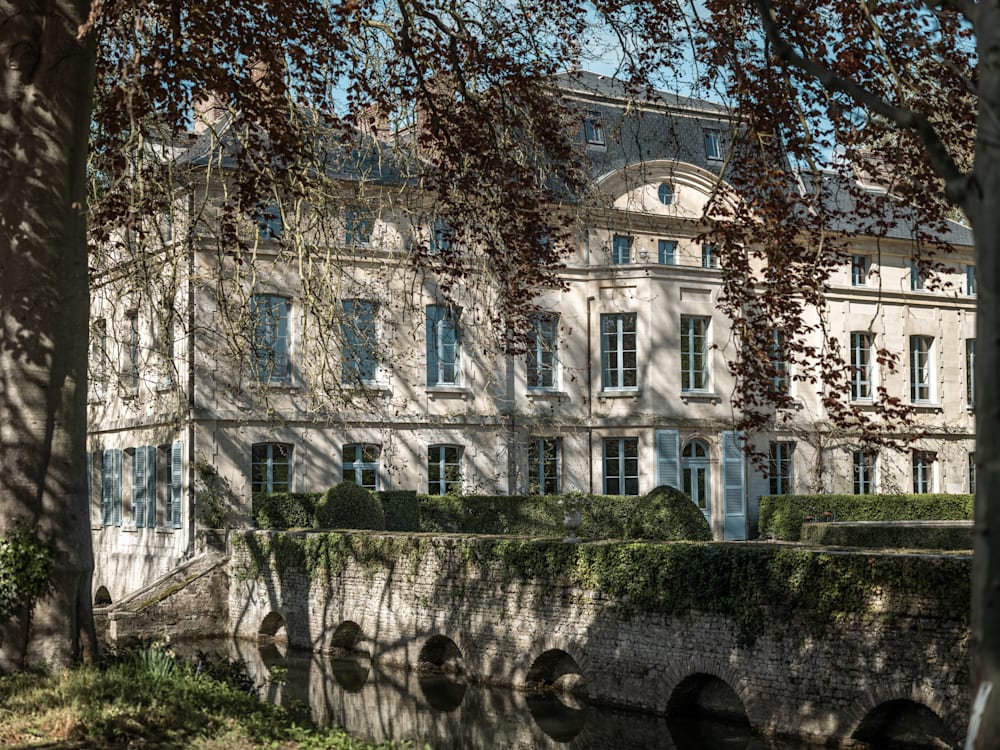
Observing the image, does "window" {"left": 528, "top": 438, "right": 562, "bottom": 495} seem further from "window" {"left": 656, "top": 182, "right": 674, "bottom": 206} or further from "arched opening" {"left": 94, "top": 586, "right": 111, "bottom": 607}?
"arched opening" {"left": 94, "top": 586, "right": 111, "bottom": 607}

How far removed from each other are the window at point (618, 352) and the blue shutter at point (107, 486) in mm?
10659

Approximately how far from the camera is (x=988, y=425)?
4.24 meters

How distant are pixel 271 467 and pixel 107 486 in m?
4.69

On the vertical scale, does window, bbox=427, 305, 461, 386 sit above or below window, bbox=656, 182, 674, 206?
below

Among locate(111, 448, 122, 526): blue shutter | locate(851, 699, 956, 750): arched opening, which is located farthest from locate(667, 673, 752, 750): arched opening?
locate(111, 448, 122, 526): blue shutter

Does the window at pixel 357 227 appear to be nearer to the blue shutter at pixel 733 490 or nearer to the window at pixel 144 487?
the window at pixel 144 487

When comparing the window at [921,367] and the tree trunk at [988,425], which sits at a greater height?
the window at [921,367]

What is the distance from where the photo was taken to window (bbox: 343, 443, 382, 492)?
25422mm

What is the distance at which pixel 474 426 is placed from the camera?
2691 cm

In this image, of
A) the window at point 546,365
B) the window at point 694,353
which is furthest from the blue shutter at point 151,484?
the window at point 694,353

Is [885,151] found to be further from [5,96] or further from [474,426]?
[474,426]

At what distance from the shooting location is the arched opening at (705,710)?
13.3 m

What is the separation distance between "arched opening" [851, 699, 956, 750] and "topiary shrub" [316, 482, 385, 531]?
1136cm

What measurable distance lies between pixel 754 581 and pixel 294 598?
9754 mm
